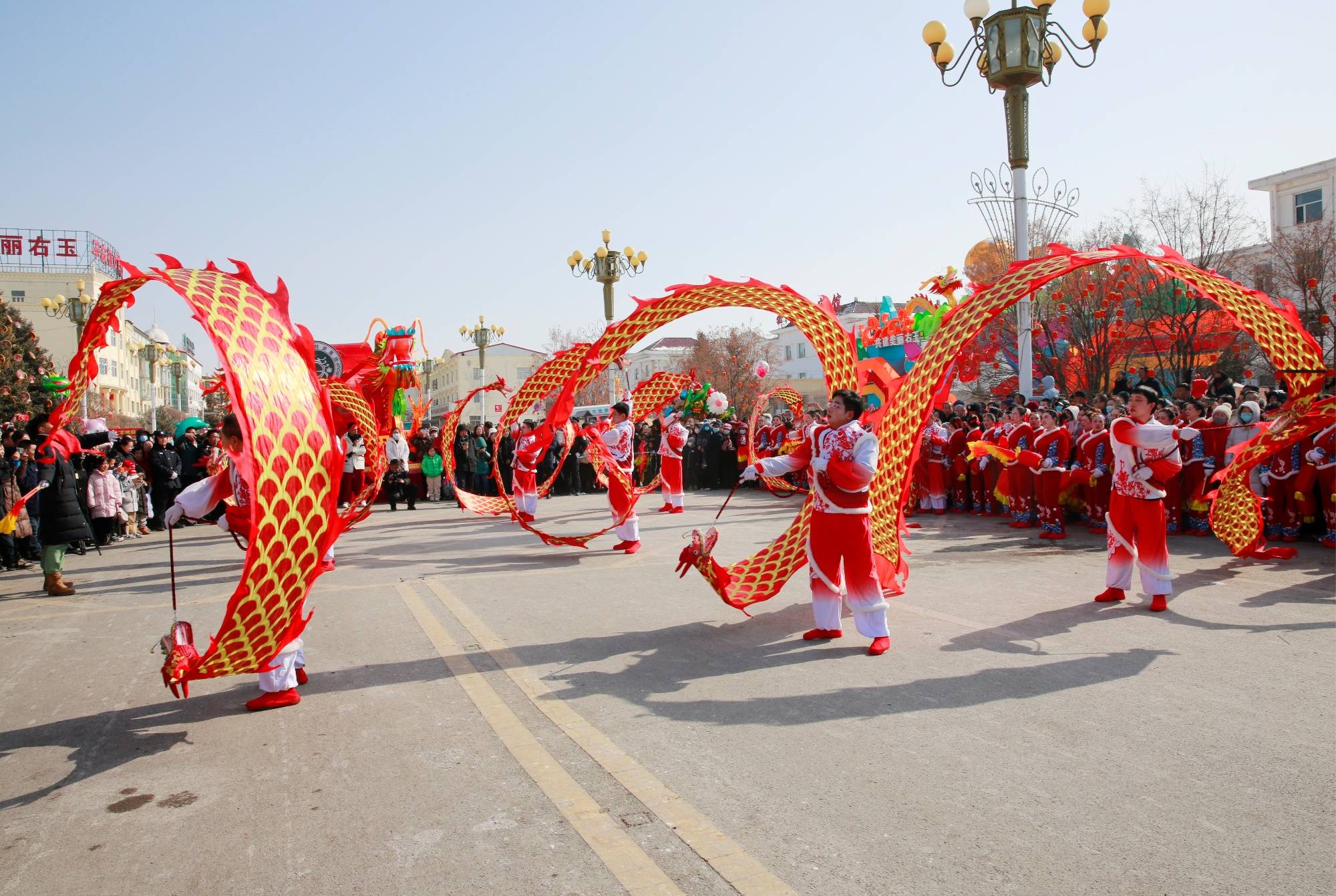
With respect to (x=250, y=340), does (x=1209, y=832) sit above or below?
below

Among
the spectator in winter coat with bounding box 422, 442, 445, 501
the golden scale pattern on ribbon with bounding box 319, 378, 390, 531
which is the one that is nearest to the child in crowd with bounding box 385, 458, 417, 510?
the spectator in winter coat with bounding box 422, 442, 445, 501

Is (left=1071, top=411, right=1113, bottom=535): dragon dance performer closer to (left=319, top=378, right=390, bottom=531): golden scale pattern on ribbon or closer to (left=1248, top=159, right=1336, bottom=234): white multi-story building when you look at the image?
(left=319, top=378, right=390, bottom=531): golden scale pattern on ribbon

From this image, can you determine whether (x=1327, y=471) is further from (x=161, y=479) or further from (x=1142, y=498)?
(x=161, y=479)

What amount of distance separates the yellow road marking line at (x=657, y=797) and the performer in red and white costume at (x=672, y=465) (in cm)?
963

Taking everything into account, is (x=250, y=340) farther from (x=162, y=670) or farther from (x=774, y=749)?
(x=774, y=749)

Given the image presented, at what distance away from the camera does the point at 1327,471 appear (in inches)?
358

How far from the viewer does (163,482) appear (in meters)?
15.4

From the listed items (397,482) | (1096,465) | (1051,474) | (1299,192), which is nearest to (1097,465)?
(1096,465)

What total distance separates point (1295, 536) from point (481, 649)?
8.49m

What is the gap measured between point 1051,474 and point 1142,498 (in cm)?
420

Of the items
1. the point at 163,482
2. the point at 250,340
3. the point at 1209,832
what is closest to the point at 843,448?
the point at 1209,832

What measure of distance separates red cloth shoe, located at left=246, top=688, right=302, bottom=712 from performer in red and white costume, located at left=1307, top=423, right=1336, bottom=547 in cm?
941

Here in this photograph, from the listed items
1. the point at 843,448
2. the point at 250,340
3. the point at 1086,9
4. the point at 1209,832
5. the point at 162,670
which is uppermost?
the point at 1086,9

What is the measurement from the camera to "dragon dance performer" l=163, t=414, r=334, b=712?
504cm
